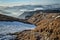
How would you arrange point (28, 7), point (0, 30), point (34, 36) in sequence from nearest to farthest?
1. point (34, 36)
2. point (0, 30)
3. point (28, 7)

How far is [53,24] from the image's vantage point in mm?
9203

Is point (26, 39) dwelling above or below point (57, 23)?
below

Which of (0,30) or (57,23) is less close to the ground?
(57,23)

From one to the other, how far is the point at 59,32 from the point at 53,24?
2.52 feet

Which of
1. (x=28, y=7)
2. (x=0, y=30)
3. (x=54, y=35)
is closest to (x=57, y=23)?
(x=54, y=35)

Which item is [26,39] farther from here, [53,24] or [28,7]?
[28,7]

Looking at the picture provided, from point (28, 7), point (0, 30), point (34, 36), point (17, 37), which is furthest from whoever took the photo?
point (28, 7)

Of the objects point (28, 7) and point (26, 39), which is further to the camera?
point (28, 7)

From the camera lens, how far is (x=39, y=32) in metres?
9.42

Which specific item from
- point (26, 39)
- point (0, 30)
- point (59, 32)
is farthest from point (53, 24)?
point (0, 30)

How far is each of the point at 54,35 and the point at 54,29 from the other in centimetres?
43

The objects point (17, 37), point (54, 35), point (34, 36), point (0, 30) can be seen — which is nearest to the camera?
point (54, 35)

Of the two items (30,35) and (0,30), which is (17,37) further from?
(0,30)

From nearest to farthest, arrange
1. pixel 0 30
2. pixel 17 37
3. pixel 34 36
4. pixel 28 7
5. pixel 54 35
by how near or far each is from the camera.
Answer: pixel 54 35 → pixel 34 36 → pixel 17 37 → pixel 0 30 → pixel 28 7
